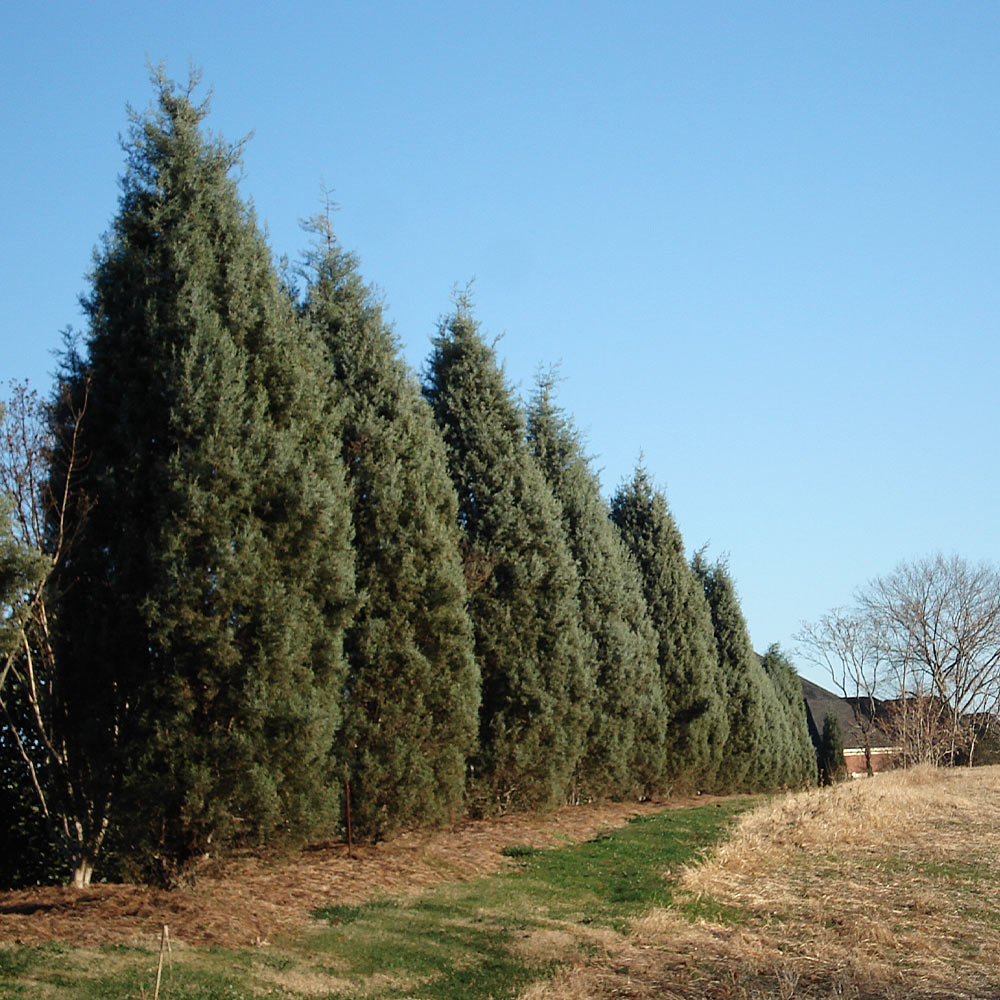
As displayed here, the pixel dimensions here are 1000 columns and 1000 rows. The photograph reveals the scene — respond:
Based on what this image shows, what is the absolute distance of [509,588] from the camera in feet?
48.5

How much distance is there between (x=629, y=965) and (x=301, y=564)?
4490mm

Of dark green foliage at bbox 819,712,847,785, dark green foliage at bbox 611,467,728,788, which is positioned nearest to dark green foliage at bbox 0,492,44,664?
dark green foliage at bbox 611,467,728,788

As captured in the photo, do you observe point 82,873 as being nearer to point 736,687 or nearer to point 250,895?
point 250,895

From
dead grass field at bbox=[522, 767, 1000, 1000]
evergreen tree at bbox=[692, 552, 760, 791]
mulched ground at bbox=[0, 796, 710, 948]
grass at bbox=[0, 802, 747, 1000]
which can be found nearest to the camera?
grass at bbox=[0, 802, 747, 1000]

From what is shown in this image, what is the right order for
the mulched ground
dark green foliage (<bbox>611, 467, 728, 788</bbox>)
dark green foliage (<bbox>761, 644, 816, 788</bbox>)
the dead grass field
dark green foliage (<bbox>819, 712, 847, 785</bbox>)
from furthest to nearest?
1. dark green foliage (<bbox>819, 712, 847, 785</bbox>)
2. dark green foliage (<bbox>761, 644, 816, 788</bbox>)
3. dark green foliage (<bbox>611, 467, 728, 788</bbox>)
4. the mulched ground
5. the dead grass field

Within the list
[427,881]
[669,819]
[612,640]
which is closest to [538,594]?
[612,640]

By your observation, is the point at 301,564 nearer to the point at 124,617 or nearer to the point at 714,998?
the point at 124,617

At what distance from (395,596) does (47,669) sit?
13.9 feet

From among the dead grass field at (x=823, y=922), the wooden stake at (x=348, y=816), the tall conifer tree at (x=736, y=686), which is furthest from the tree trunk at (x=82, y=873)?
the tall conifer tree at (x=736, y=686)

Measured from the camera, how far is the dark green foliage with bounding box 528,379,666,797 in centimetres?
1706

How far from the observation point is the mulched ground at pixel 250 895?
6.47 m

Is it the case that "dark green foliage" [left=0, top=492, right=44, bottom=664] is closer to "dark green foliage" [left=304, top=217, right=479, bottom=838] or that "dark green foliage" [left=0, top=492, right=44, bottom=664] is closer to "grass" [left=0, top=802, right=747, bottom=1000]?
"grass" [left=0, top=802, right=747, bottom=1000]

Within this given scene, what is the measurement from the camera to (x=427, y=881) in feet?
30.3

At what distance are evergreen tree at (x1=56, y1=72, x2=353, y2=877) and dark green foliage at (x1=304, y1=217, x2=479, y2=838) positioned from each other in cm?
154
